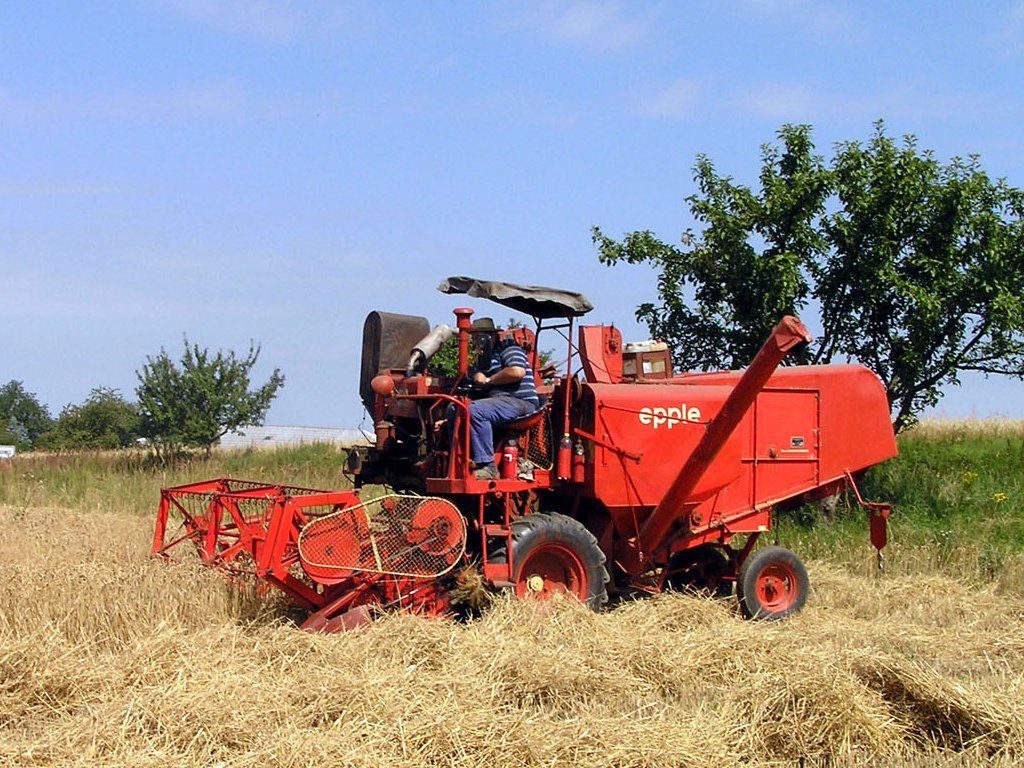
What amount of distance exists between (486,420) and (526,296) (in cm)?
100

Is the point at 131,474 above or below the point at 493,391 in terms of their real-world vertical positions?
below

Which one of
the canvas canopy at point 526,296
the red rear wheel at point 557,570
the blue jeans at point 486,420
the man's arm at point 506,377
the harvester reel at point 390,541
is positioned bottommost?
the red rear wheel at point 557,570

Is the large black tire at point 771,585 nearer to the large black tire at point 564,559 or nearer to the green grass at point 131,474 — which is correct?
the large black tire at point 564,559

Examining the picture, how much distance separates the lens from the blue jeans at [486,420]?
839 cm

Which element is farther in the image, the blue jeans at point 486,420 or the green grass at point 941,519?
the green grass at point 941,519

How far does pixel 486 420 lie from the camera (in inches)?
332

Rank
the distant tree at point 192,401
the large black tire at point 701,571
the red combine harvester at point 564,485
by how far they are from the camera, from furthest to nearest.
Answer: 1. the distant tree at point 192,401
2. the large black tire at point 701,571
3. the red combine harvester at point 564,485

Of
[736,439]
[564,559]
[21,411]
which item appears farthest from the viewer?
[21,411]

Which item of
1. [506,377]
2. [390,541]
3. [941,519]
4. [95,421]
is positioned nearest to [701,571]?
[506,377]

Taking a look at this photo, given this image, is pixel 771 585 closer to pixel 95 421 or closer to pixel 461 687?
pixel 461 687

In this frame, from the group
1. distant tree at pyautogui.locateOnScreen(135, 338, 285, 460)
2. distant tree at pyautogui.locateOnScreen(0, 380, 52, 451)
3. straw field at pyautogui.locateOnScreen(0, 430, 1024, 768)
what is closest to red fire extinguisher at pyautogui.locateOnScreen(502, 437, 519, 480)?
straw field at pyautogui.locateOnScreen(0, 430, 1024, 768)

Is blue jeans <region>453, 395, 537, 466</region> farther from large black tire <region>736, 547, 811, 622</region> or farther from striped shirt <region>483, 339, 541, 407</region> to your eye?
large black tire <region>736, 547, 811, 622</region>

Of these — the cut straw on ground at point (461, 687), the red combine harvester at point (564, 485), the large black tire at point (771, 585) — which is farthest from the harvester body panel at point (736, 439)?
the cut straw on ground at point (461, 687)

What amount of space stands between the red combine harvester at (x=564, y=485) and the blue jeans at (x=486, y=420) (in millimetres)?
85
